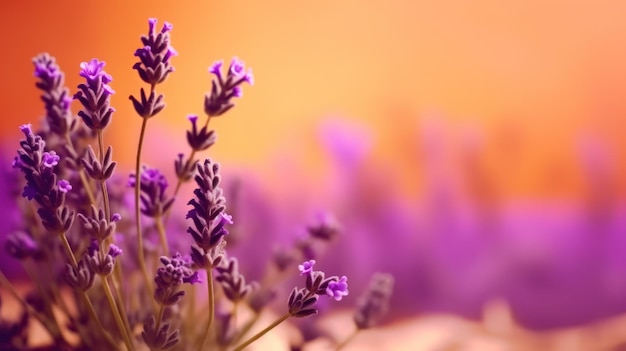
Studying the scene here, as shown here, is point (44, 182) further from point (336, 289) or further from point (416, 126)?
point (416, 126)

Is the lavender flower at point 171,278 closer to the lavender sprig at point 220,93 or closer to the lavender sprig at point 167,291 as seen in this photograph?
the lavender sprig at point 167,291

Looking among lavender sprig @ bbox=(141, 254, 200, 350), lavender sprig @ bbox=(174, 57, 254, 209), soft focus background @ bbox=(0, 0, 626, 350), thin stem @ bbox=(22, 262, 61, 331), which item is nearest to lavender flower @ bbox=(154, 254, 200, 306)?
lavender sprig @ bbox=(141, 254, 200, 350)

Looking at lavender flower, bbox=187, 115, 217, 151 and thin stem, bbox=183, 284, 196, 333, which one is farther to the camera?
thin stem, bbox=183, 284, 196, 333

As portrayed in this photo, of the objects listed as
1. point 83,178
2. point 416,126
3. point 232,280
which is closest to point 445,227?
point 416,126

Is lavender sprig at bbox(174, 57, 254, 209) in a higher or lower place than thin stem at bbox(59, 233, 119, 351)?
higher

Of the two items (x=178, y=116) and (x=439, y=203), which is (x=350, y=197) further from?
(x=178, y=116)

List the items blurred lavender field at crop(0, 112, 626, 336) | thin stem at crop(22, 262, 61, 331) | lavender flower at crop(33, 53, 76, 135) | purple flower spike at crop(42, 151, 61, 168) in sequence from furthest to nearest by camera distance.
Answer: blurred lavender field at crop(0, 112, 626, 336) < thin stem at crop(22, 262, 61, 331) < lavender flower at crop(33, 53, 76, 135) < purple flower spike at crop(42, 151, 61, 168)

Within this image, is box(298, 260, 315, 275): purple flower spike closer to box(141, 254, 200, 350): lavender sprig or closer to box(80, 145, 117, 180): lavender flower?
box(141, 254, 200, 350): lavender sprig
